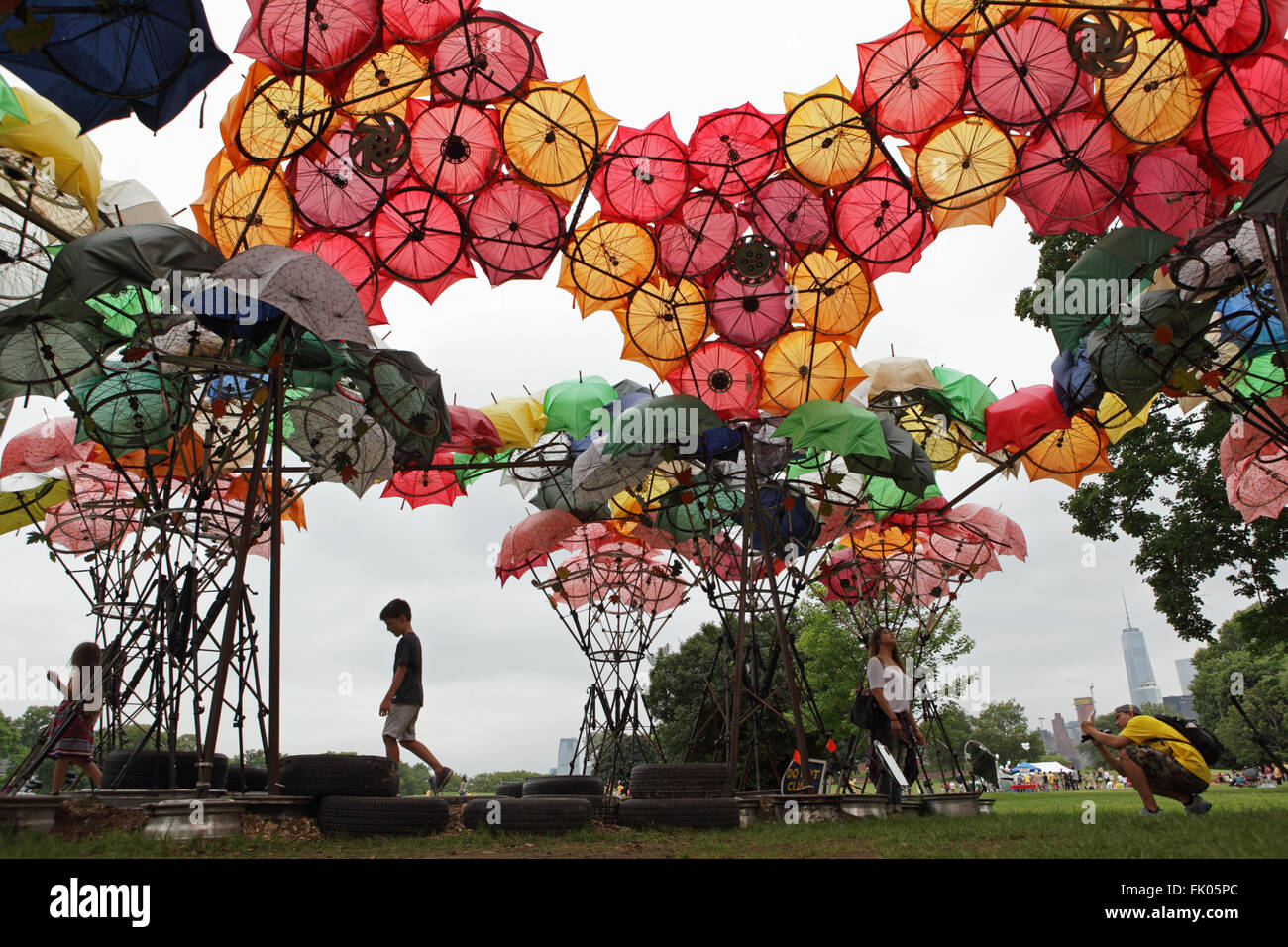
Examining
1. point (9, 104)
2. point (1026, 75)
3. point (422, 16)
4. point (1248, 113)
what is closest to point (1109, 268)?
point (1248, 113)

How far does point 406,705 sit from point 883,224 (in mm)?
9131

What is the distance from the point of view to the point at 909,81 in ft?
36.8

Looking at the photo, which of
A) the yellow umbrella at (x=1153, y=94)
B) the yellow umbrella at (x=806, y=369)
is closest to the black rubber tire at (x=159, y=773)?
the yellow umbrella at (x=806, y=369)

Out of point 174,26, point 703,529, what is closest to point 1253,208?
point 174,26

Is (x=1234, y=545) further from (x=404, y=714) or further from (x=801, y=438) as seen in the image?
(x=404, y=714)

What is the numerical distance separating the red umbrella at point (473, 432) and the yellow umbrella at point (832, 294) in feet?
17.5

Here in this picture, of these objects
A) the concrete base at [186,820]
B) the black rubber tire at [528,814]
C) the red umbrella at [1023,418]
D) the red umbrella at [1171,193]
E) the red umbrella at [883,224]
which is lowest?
the black rubber tire at [528,814]

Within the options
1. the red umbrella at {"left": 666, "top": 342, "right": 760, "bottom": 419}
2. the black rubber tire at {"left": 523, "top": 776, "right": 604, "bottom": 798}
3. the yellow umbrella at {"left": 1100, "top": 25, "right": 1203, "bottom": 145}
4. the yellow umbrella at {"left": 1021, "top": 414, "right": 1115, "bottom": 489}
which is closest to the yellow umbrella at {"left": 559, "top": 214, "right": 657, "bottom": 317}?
the red umbrella at {"left": 666, "top": 342, "right": 760, "bottom": 419}

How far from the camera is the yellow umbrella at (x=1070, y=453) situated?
16.3 meters

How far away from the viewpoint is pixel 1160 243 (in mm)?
10664

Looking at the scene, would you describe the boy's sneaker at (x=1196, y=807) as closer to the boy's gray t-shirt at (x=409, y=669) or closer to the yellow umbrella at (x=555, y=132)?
the boy's gray t-shirt at (x=409, y=669)

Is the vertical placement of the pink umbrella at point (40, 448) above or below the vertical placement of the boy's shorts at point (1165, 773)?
above

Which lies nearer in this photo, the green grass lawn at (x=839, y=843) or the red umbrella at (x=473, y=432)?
the green grass lawn at (x=839, y=843)

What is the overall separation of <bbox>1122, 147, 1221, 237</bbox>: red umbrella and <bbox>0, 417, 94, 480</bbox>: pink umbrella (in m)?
17.0
